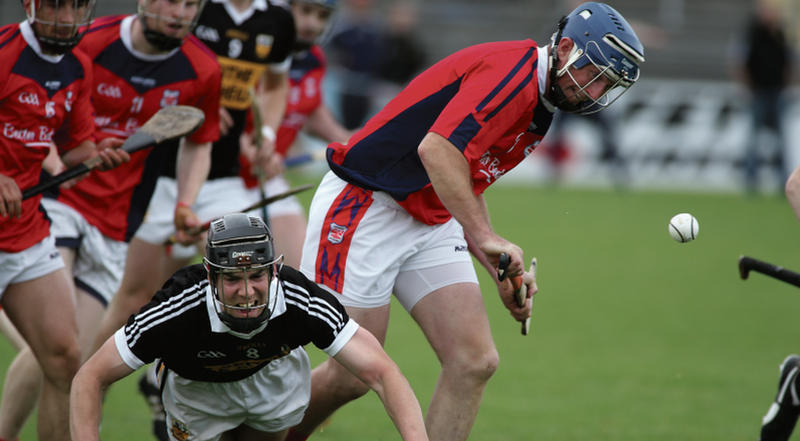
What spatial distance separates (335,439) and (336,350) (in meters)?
1.75

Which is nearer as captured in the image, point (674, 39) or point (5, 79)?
point (5, 79)

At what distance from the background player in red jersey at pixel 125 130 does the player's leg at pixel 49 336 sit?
42 cm

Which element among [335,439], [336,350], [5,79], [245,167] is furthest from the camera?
[245,167]

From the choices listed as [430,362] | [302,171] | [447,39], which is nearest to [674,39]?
[447,39]

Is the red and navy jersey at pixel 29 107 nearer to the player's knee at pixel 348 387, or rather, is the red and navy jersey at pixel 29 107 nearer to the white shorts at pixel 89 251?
the white shorts at pixel 89 251

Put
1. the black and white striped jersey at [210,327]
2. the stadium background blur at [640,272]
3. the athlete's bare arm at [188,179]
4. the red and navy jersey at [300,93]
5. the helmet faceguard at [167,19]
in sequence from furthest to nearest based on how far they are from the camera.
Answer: the red and navy jersey at [300,93]
the stadium background blur at [640,272]
the athlete's bare arm at [188,179]
the helmet faceguard at [167,19]
the black and white striped jersey at [210,327]

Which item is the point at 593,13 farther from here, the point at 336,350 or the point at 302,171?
the point at 302,171

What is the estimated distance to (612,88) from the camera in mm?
3920

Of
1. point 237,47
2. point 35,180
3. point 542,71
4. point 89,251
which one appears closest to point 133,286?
point 89,251

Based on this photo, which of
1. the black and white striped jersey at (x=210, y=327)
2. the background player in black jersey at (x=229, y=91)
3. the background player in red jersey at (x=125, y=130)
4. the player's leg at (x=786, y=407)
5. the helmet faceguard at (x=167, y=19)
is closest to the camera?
the black and white striped jersey at (x=210, y=327)

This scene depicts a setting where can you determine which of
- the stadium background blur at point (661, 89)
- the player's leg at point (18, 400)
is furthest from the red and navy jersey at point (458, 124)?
the stadium background blur at point (661, 89)

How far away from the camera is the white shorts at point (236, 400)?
13.5 ft

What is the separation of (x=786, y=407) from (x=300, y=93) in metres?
3.85

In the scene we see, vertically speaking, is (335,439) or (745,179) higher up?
(335,439)
